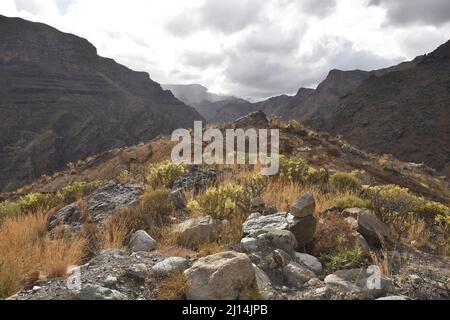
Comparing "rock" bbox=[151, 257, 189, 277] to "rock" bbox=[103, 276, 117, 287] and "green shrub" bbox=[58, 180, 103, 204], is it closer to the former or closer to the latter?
"rock" bbox=[103, 276, 117, 287]

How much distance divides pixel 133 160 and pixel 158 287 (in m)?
12.2

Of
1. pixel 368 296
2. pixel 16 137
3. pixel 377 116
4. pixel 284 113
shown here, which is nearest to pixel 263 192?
pixel 368 296

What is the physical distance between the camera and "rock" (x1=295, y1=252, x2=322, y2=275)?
4.86 m

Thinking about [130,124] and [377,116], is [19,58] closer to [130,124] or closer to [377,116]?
[130,124]

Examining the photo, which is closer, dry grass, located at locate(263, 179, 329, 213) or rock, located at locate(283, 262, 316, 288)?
rock, located at locate(283, 262, 316, 288)

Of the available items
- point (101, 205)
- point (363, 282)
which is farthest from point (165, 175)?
point (363, 282)

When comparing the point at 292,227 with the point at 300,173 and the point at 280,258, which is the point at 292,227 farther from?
the point at 300,173

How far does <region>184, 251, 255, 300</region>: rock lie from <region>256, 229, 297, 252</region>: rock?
1009 mm

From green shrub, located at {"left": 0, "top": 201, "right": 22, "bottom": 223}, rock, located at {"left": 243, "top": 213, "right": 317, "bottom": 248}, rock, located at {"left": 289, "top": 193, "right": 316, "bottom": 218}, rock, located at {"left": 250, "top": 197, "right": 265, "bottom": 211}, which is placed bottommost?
green shrub, located at {"left": 0, "top": 201, "right": 22, "bottom": 223}

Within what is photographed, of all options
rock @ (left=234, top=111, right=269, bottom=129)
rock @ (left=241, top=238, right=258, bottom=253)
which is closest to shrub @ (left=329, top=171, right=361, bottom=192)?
rock @ (left=241, top=238, right=258, bottom=253)

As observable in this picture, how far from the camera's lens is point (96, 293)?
377 cm

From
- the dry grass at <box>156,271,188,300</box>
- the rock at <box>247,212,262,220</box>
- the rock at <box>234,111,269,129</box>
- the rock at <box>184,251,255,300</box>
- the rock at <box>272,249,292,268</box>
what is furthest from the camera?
the rock at <box>234,111,269,129</box>
